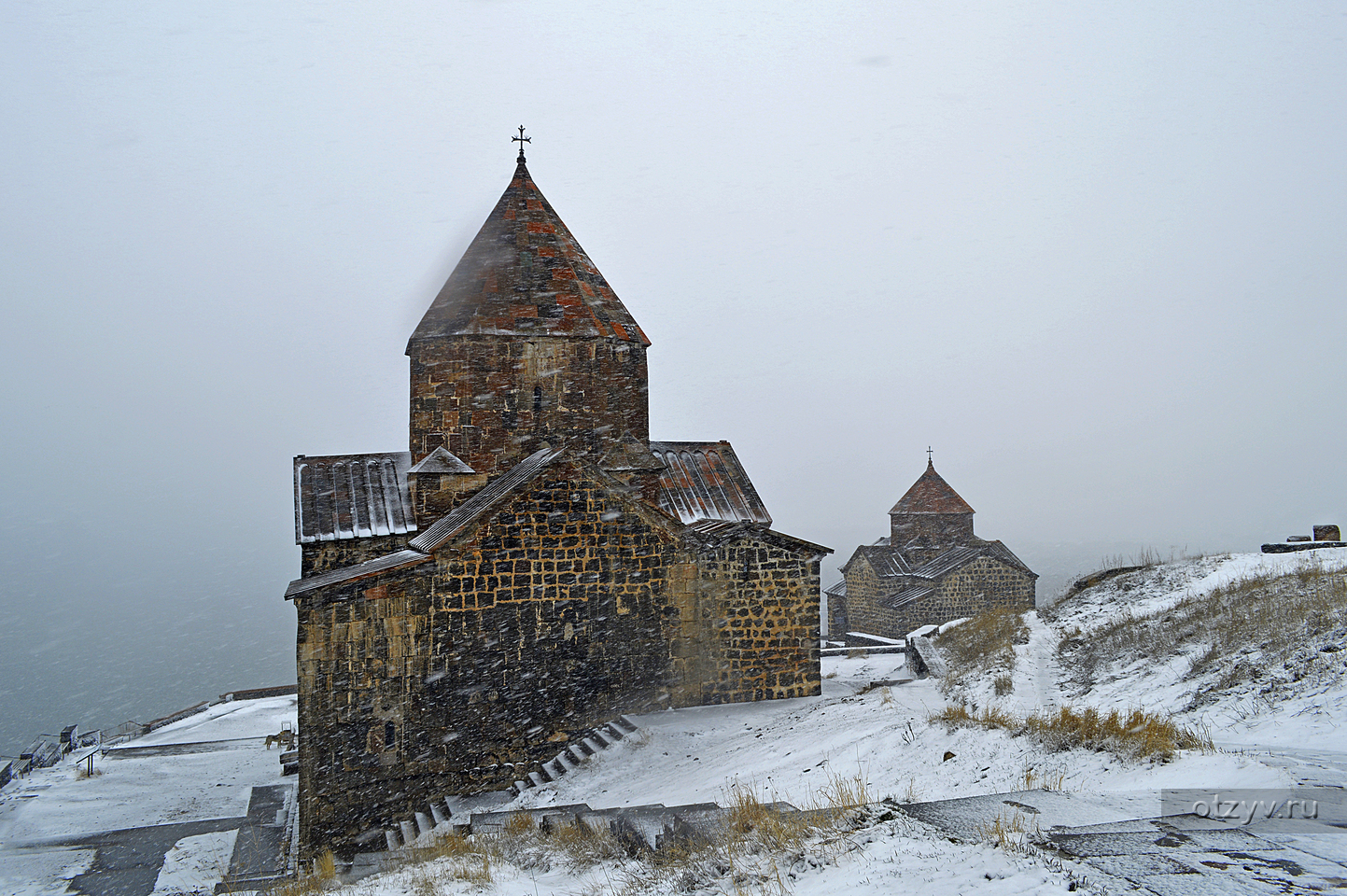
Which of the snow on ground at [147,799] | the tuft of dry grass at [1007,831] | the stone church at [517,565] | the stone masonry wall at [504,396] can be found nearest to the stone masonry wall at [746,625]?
the stone church at [517,565]

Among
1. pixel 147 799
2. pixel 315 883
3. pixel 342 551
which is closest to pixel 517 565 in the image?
pixel 342 551

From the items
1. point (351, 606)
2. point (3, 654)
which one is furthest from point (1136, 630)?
point (3, 654)

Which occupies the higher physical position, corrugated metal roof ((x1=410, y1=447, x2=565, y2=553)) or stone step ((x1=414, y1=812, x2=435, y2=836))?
corrugated metal roof ((x1=410, y1=447, x2=565, y2=553))

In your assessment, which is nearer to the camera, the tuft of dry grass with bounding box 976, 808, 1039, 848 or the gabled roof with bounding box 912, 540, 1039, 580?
the tuft of dry grass with bounding box 976, 808, 1039, 848

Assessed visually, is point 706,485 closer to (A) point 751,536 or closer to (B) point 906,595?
(A) point 751,536

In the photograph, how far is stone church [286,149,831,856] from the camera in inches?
400

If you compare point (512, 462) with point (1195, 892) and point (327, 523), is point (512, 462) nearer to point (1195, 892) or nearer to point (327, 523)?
point (327, 523)

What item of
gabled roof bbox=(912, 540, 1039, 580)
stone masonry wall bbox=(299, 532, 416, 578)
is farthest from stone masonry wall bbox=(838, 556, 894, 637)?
stone masonry wall bbox=(299, 532, 416, 578)

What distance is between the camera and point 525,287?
46.0 feet

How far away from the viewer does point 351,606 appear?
10195 mm

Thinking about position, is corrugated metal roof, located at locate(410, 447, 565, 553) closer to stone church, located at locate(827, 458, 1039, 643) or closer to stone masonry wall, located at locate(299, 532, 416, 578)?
stone masonry wall, located at locate(299, 532, 416, 578)

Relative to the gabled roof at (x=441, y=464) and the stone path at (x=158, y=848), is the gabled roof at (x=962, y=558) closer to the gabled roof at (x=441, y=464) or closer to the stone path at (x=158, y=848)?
the gabled roof at (x=441, y=464)

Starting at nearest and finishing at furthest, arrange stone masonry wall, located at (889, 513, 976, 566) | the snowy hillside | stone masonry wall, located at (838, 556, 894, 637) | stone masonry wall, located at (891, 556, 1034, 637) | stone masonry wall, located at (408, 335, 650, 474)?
1. the snowy hillside
2. stone masonry wall, located at (408, 335, 650, 474)
3. stone masonry wall, located at (891, 556, 1034, 637)
4. stone masonry wall, located at (838, 556, 894, 637)
5. stone masonry wall, located at (889, 513, 976, 566)

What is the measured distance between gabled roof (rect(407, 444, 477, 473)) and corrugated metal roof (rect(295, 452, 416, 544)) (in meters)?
0.71
